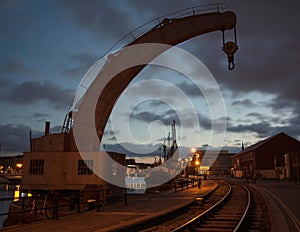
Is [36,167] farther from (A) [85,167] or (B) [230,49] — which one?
(B) [230,49]

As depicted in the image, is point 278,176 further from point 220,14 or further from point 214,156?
point 214,156

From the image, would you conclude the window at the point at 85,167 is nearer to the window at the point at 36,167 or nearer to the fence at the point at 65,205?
the fence at the point at 65,205

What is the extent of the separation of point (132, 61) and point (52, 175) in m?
8.19

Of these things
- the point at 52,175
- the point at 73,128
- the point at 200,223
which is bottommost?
the point at 200,223

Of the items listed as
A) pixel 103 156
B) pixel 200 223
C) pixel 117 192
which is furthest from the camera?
pixel 117 192

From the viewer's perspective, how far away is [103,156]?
19.1 meters

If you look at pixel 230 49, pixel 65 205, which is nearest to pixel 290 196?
pixel 230 49

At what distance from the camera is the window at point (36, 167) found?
1994 centimetres

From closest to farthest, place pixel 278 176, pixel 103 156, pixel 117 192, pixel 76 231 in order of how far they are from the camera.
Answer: pixel 76 231 → pixel 103 156 → pixel 117 192 → pixel 278 176

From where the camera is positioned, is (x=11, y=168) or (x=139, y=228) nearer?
(x=139, y=228)

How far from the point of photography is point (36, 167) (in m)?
20.1

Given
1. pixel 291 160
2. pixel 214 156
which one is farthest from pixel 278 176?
pixel 214 156

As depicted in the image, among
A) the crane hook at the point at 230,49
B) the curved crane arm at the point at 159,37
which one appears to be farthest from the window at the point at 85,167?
the crane hook at the point at 230,49

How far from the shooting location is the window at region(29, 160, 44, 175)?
19.9 m
